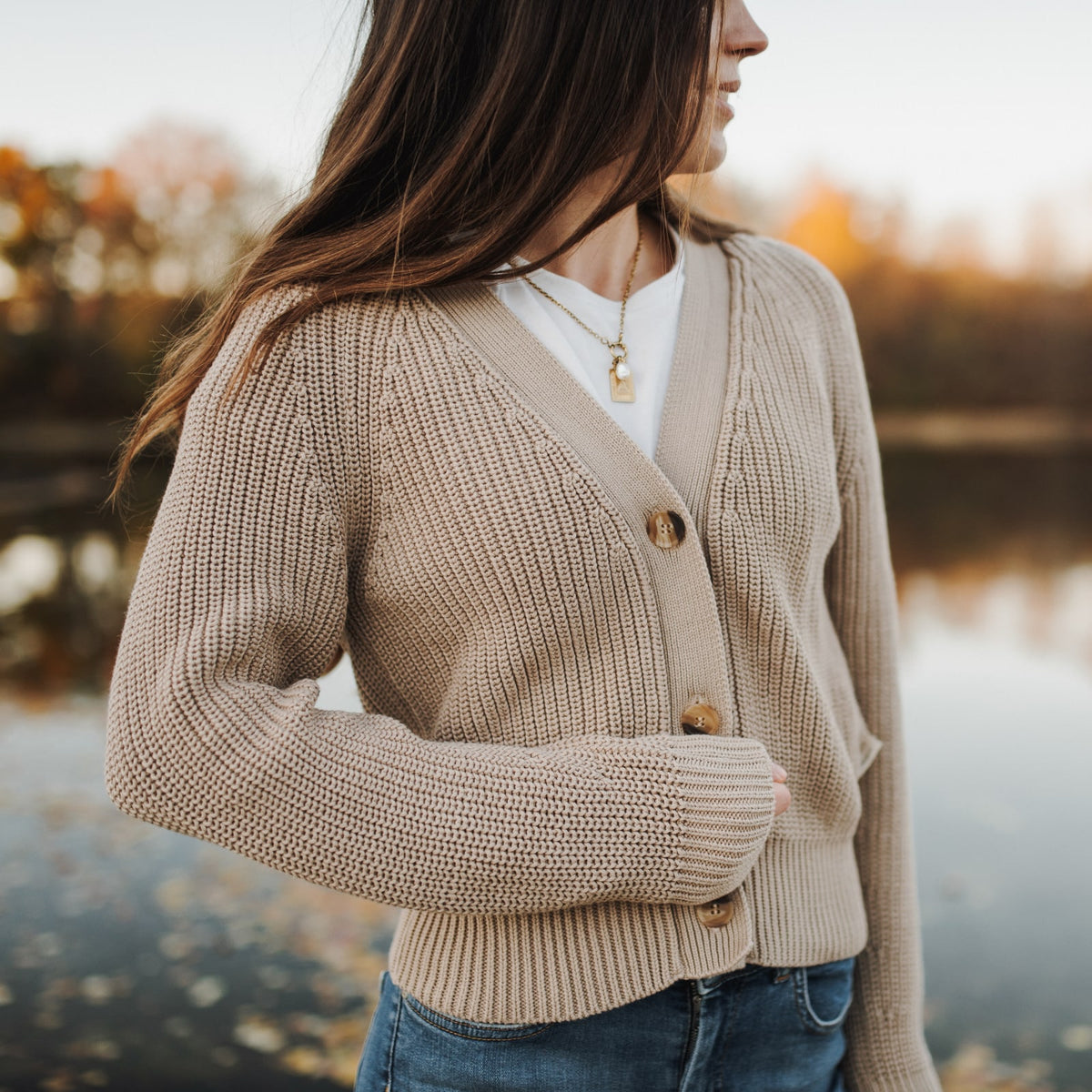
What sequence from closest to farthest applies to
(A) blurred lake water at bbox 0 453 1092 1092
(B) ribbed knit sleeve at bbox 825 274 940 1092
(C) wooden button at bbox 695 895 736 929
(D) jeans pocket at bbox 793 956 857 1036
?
(C) wooden button at bbox 695 895 736 929 → (D) jeans pocket at bbox 793 956 857 1036 → (B) ribbed knit sleeve at bbox 825 274 940 1092 → (A) blurred lake water at bbox 0 453 1092 1092

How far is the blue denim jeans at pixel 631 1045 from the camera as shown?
1205 mm

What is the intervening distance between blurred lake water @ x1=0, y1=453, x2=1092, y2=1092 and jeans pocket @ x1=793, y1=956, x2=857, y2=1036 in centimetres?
208

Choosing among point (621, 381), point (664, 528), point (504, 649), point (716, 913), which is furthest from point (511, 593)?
point (716, 913)

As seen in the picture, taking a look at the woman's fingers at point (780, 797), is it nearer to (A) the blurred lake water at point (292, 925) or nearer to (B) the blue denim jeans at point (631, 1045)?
(B) the blue denim jeans at point (631, 1045)

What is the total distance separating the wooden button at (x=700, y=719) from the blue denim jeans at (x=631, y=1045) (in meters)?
0.28


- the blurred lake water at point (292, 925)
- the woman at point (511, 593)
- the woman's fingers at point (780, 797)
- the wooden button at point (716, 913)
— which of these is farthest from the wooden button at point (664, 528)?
the blurred lake water at point (292, 925)

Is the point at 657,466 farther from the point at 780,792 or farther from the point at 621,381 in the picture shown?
the point at 780,792

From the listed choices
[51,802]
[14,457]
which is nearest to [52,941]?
[51,802]

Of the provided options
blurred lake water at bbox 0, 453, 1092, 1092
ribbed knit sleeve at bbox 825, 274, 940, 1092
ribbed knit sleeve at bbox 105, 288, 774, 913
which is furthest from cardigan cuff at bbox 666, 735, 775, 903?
blurred lake water at bbox 0, 453, 1092, 1092

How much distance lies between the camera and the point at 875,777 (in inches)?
60.6

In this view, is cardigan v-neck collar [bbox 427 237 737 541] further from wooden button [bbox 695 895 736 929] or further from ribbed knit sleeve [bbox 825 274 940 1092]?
wooden button [bbox 695 895 736 929]

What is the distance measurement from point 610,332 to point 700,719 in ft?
1.63

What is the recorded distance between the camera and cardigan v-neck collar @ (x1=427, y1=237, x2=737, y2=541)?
3.97ft

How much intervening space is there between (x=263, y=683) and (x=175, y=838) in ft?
12.9
